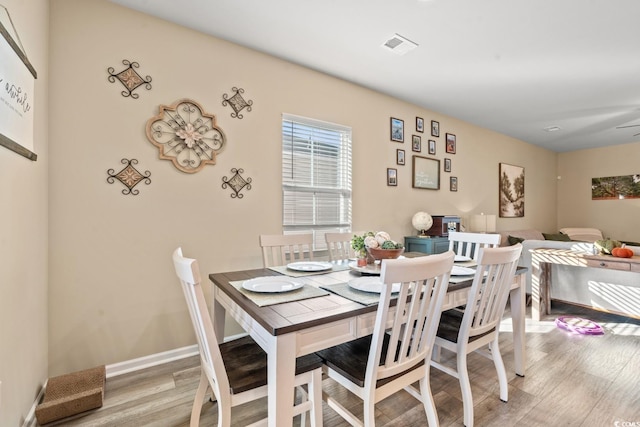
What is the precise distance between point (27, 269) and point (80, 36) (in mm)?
1550

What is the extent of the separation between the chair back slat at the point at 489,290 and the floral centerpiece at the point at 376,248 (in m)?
0.46

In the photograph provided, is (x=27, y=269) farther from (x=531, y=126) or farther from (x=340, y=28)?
(x=531, y=126)

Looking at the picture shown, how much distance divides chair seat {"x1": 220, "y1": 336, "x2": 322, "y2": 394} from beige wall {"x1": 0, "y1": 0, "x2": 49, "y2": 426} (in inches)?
36.8

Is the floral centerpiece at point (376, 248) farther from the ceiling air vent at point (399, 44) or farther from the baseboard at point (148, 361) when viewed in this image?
the ceiling air vent at point (399, 44)

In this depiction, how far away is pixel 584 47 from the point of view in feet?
8.22

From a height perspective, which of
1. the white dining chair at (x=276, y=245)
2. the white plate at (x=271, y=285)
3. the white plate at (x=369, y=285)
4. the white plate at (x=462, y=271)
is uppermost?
the white dining chair at (x=276, y=245)

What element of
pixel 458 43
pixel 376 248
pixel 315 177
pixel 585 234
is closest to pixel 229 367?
pixel 376 248

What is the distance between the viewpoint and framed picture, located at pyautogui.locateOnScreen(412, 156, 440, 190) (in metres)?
3.92

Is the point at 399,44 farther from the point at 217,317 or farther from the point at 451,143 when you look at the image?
the point at 217,317

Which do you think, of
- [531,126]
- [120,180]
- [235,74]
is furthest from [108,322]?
[531,126]

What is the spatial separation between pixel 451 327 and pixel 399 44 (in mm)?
2284

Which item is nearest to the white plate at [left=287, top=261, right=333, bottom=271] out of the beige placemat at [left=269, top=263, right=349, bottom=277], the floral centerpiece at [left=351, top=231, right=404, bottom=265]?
the beige placemat at [left=269, top=263, right=349, bottom=277]

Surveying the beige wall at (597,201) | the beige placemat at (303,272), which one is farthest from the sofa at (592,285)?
the beige wall at (597,201)

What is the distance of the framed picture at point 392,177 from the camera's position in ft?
12.0
